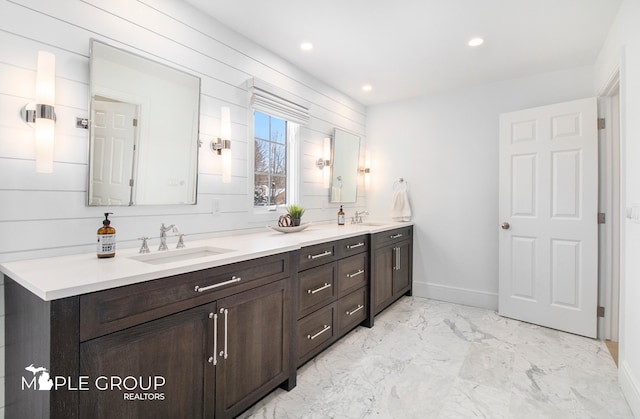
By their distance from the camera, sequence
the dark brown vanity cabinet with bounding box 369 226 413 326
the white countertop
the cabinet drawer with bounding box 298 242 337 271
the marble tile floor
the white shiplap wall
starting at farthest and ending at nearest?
the dark brown vanity cabinet with bounding box 369 226 413 326
the cabinet drawer with bounding box 298 242 337 271
the marble tile floor
the white shiplap wall
the white countertop

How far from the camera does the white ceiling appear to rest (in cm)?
213

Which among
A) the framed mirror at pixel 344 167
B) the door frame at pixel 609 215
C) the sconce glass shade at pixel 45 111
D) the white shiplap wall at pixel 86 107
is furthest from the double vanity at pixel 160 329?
the door frame at pixel 609 215

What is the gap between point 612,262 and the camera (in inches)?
106

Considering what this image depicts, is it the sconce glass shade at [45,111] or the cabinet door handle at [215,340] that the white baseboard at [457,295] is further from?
the sconce glass shade at [45,111]

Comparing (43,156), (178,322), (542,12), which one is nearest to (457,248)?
(542,12)

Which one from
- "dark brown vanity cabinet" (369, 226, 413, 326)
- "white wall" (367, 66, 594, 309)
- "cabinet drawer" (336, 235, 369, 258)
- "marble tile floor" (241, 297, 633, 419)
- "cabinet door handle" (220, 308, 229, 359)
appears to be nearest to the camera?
"cabinet door handle" (220, 308, 229, 359)

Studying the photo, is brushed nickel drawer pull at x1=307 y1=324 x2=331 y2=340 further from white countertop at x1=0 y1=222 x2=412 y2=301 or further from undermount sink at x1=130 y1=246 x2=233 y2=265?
undermount sink at x1=130 y1=246 x2=233 y2=265

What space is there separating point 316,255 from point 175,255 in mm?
923

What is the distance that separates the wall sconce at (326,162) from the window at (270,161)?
1.53 feet

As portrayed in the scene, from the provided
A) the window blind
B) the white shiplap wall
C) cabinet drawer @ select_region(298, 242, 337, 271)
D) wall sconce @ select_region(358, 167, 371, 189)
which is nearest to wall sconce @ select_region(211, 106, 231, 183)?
the white shiplap wall

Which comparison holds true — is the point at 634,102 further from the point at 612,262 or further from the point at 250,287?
the point at 250,287

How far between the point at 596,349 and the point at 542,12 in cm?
261

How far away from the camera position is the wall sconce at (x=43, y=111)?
144 cm

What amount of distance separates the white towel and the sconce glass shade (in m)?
3.33
